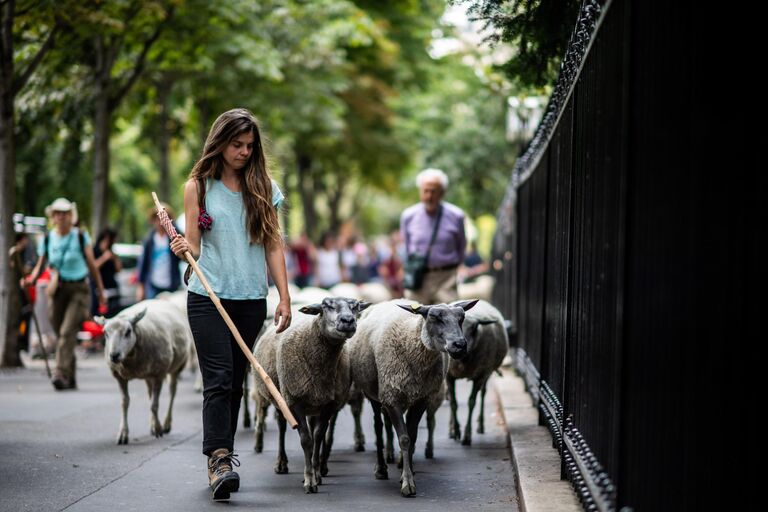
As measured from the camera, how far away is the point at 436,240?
11.0 metres

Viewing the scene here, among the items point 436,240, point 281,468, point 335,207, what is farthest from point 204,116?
point 335,207

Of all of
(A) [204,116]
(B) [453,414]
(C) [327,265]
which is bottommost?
(B) [453,414]

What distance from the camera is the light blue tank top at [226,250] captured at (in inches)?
257

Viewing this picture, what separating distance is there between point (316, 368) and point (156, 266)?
8.15 meters

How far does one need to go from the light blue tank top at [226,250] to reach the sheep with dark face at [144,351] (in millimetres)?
2740

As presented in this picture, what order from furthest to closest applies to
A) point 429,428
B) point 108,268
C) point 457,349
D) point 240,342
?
point 108,268 → point 429,428 → point 457,349 → point 240,342

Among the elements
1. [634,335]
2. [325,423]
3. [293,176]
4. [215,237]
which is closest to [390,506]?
[325,423]

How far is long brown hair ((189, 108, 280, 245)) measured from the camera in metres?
6.50

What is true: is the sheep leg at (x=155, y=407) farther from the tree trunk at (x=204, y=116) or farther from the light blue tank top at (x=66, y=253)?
the tree trunk at (x=204, y=116)

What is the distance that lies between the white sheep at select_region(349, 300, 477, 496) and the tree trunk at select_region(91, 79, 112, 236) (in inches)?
454

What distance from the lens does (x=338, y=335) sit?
6672mm

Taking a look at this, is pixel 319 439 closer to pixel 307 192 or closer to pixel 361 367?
pixel 361 367

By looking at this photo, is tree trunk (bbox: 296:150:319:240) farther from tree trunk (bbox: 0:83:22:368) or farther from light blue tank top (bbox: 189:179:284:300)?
light blue tank top (bbox: 189:179:284:300)

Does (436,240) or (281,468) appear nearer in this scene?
(281,468)
